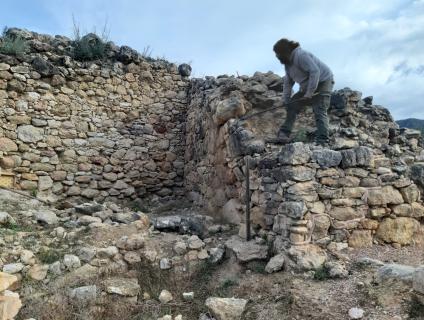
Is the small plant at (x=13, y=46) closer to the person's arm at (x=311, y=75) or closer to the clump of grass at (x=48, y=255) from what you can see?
the clump of grass at (x=48, y=255)

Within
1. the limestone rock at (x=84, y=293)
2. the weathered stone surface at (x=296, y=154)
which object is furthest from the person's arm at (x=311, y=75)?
the limestone rock at (x=84, y=293)

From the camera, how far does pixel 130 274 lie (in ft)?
12.6

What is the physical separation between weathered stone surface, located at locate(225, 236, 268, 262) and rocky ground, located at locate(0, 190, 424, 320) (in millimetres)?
11

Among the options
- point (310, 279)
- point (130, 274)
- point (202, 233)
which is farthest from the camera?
point (202, 233)

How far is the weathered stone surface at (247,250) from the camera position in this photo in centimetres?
392

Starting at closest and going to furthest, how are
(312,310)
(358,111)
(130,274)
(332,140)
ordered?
(312,310), (130,274), (332,140), (358,111)

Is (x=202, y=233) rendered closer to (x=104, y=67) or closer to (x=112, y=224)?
(x=112, y=224)

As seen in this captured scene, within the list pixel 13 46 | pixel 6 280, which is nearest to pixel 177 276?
pixel 6 280

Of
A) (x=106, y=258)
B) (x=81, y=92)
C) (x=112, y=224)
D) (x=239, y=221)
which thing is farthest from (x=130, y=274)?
(x=81, y=92)

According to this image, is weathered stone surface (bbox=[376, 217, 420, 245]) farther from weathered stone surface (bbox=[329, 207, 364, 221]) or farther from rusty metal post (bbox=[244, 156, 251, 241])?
rusty metal post (bbox=[244, 156, 251, 241])

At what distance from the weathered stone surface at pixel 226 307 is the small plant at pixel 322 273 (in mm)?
739

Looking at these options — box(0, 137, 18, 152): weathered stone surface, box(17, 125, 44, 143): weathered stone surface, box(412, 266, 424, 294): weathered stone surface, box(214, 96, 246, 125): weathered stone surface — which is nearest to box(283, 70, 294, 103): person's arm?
box(214, 96, 246, 125): weathered stone surface

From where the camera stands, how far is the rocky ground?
302 centimetres

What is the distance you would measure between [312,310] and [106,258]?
2257 mm
